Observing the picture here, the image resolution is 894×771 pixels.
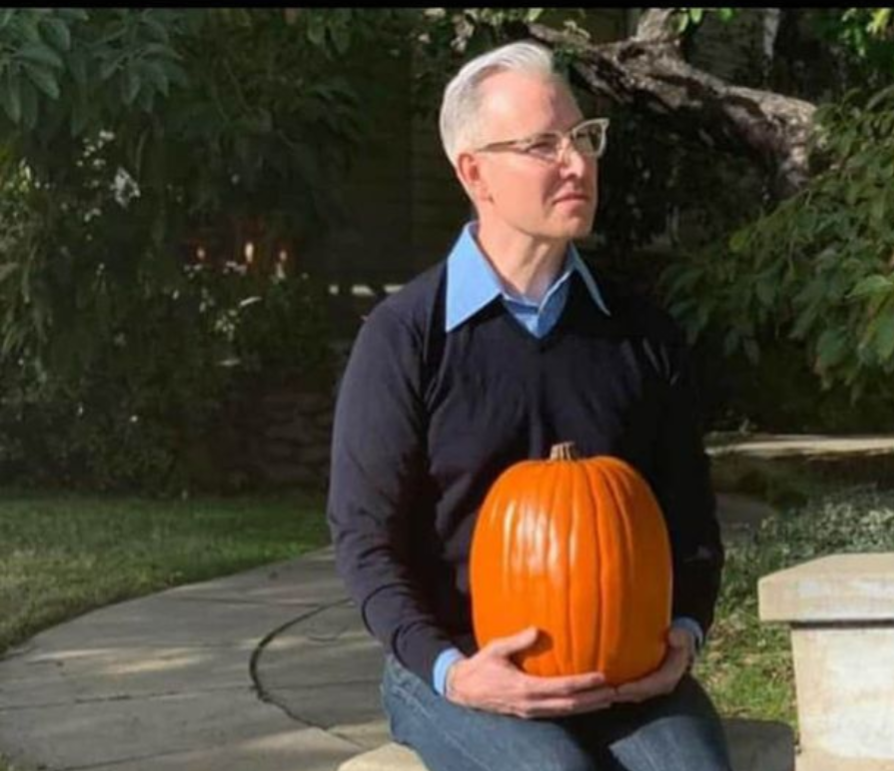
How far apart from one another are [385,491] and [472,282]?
0.35 metres

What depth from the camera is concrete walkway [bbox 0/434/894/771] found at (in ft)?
17.5

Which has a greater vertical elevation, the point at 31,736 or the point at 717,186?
the point at 717,186

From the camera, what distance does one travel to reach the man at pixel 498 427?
9.20ft

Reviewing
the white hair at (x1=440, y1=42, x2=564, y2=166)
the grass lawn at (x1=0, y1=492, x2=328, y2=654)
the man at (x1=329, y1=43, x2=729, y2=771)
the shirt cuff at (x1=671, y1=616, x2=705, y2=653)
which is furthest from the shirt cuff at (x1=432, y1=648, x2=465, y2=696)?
the grass lawn at (x1=0, y1=492, x2=328, y2=654)

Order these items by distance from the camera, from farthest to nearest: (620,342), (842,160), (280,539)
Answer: (280,539) → (842,160) → (620,342)

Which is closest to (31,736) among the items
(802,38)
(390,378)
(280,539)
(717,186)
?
(390,378)

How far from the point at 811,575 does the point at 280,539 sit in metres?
5.57

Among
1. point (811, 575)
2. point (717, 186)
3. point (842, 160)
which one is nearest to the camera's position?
point (811, 575)

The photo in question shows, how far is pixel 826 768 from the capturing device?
161 inches

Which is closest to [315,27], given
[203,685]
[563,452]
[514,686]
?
[203,685]

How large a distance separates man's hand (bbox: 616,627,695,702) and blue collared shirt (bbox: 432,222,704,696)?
38 millimetres

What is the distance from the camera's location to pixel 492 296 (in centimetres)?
294

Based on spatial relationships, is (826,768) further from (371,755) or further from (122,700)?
(122,700)

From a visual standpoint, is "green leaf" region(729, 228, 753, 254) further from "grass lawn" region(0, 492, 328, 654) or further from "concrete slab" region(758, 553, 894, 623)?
"concrete slab" region(758, 553, 894, 623)
